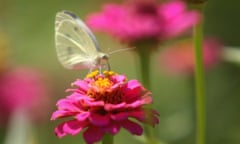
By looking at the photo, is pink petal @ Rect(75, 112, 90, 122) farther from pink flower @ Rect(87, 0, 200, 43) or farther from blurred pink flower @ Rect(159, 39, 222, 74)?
blurred pink flower @ Rect(159, 39, 222, 74)

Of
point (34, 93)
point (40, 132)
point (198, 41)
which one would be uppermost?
point (198, 41)

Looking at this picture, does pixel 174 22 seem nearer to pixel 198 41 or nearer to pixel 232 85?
pixel 198 41

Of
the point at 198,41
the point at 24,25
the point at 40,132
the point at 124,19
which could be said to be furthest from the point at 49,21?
the point at 198,41

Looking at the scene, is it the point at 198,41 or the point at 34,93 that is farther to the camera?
the point at 34,93

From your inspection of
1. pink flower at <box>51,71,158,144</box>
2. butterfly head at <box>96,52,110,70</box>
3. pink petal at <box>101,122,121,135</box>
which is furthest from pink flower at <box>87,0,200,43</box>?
pink petal at <box>101,122,121,135</box>

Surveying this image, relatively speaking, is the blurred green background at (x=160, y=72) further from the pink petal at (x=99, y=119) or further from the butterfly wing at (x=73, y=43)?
the pink petal at (x=99, y=119)
